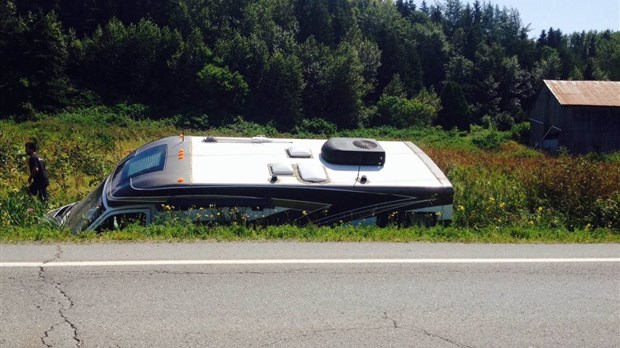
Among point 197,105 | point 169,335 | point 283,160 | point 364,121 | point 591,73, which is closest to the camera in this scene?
point 169,335

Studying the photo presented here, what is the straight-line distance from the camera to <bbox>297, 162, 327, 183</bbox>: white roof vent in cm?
985

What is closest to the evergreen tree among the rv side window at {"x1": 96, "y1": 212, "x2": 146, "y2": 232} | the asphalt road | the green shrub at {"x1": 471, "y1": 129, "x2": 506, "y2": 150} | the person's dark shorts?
the green shrub at {"x1": 471, "y1": 129, "x2": 506, "y2": 150}

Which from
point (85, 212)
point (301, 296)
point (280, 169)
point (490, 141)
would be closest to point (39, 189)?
point (85, 212)

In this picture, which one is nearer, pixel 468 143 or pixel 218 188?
pixel 218 188

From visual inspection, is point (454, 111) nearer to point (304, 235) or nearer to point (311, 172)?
point (311, 172)

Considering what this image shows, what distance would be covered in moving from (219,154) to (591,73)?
2905 inches

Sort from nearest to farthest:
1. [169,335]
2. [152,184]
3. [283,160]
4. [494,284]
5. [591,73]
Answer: [169,335], [494,284], [152,184], [283,160], [591,73]

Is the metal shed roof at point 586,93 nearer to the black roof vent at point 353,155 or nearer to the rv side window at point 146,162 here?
the black roof vent at point 353,155

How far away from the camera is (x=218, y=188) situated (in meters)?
9.48

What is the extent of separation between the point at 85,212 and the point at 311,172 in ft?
11.6

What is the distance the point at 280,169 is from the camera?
32.7 feet

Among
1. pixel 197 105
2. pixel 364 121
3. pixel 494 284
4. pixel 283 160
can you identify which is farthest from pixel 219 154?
pixel 364 121

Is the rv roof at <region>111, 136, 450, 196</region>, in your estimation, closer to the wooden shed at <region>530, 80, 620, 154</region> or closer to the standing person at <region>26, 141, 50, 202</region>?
the standing person at <region>26, 141, 50, 202</region>

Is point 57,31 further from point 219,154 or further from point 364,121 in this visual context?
point 219,154
